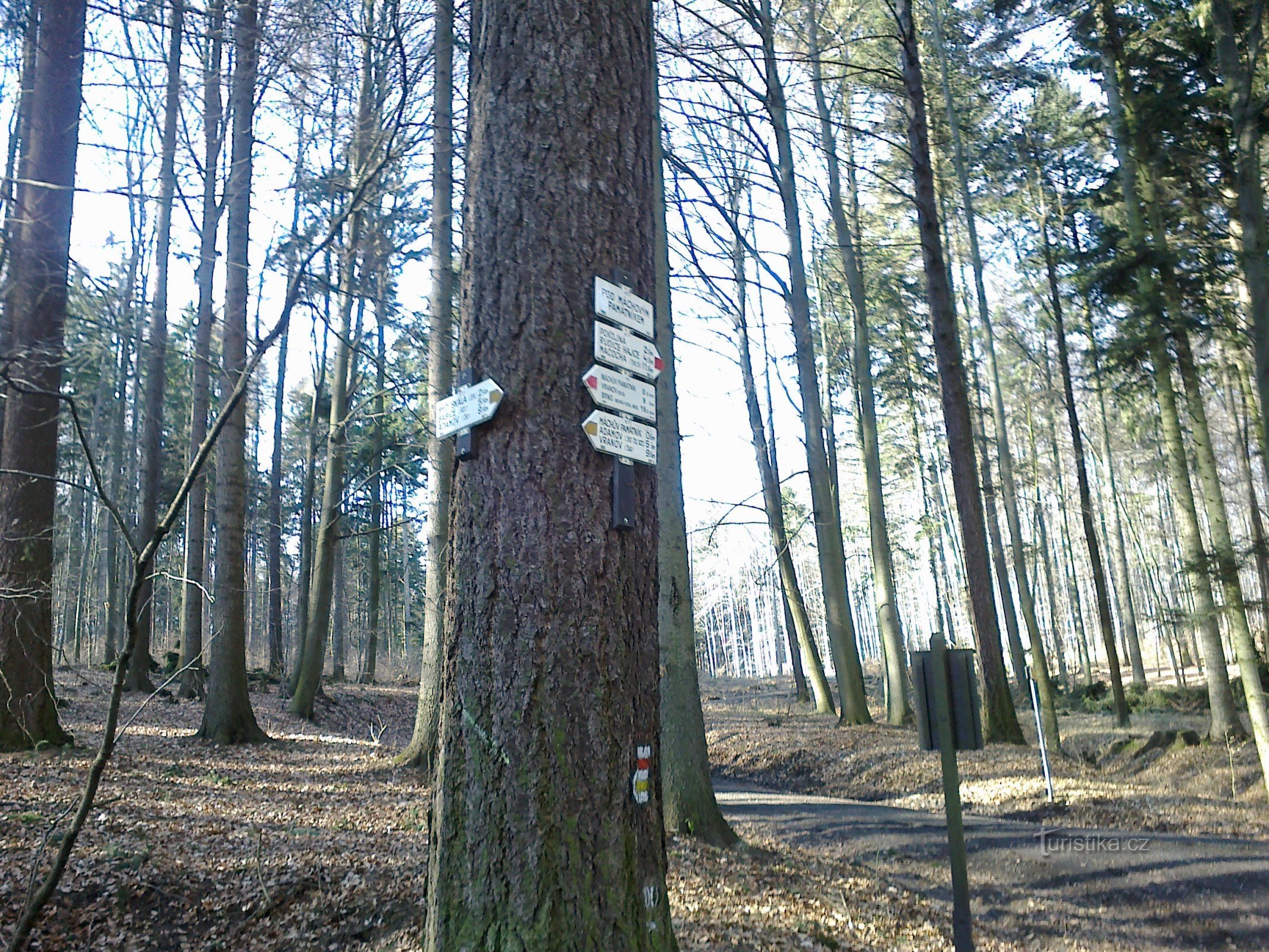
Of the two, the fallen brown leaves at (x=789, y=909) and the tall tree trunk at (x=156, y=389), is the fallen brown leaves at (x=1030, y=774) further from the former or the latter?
the tall tree trunk at (x=156, y=389)

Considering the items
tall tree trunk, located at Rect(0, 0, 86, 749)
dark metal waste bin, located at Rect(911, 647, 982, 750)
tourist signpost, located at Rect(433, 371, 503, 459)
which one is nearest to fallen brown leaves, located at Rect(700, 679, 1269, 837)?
dark metal waste bin, located at Rect(911, 647, 982, 750)

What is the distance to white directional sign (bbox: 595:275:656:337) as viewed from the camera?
116 inches

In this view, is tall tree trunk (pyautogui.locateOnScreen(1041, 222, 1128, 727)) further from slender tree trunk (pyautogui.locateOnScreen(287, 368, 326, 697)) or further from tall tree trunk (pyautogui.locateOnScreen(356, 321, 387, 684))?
slender tree trunk (pyautogui.locateOnScreen(287, 368, 326, 697))

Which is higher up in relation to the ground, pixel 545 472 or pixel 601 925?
pixel 545 472

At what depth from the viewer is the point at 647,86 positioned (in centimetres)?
331

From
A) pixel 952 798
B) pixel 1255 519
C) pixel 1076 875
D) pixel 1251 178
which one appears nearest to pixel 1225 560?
pixel 1251 178

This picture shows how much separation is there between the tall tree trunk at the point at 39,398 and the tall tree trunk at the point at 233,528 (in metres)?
1.86

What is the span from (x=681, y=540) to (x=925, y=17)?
15639 mm

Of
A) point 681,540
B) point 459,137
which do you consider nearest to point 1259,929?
point 681,540

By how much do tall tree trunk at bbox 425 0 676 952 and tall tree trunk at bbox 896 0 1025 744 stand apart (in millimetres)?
10773

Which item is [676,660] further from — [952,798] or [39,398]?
[39,398]

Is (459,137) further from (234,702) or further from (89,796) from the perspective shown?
Result: (89,796)

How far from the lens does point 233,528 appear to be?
36.4 ft

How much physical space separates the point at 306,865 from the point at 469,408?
4.03 metres
